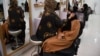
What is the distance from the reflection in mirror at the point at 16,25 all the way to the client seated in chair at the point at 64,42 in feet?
3.12

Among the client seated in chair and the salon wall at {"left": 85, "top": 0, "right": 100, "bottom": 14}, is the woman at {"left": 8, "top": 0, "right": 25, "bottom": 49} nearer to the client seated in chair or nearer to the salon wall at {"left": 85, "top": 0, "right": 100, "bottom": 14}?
the client seated in chair

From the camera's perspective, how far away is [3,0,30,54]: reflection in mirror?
2736 millimetres

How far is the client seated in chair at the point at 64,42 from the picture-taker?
214 centimetres

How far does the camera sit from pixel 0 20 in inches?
97.0

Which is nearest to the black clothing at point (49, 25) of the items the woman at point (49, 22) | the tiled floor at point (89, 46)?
the woman at point (49, 22)

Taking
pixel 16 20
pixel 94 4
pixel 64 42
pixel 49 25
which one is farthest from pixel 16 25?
pixel 94 4

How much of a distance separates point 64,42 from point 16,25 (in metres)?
1.28

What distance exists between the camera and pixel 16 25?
9.64ft

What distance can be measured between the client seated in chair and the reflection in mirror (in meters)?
0.95

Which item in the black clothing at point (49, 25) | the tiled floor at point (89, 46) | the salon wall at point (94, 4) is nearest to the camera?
the black clothing at point (49, 25)

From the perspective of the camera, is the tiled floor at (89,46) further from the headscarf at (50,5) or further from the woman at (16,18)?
the headscarf at (50,5)

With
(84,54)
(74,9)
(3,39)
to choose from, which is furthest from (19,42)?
(74,9)

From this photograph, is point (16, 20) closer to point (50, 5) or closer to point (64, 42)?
point (50, 5)

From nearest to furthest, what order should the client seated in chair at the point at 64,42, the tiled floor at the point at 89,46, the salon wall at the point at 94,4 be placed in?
the client seated in chair at the point at 64,42, the tiled floor at the point at 89,46, the salon wall at the point at 94,4
